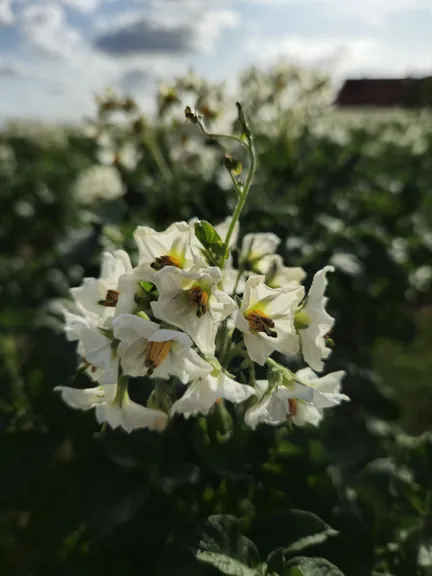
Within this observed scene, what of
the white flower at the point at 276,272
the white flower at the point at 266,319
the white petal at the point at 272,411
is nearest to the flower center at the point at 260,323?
the white flower at the point at 266,319

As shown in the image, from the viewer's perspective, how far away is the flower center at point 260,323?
101 centimetres

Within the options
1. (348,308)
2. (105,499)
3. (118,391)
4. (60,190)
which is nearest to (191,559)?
(105,499)

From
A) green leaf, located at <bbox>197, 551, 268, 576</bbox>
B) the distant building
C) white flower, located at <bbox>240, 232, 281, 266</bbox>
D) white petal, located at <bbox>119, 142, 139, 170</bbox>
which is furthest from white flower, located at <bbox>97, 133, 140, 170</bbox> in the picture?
the distant building

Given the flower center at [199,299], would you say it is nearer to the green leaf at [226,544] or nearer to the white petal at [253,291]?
the white petal at [253,291]

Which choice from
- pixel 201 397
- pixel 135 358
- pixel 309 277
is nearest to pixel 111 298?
pixel 135 358

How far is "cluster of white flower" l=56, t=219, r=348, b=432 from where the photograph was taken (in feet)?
3.23

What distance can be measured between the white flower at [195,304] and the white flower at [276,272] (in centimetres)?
25

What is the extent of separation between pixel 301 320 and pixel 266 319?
0.34ft

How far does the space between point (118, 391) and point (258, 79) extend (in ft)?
7.75

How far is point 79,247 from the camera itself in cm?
213

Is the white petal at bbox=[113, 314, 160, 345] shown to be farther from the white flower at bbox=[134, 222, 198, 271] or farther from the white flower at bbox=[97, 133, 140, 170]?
the white flower at bbox=[97, 133, 140, 170]

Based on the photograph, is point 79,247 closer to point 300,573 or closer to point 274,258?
point 274,258

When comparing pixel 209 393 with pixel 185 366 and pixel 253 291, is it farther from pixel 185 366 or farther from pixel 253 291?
pixel 253 291

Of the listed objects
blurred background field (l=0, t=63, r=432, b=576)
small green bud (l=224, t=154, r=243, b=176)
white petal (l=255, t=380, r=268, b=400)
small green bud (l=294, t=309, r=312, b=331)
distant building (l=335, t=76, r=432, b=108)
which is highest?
small green bud (l=224, t=154, r=243, b=176)
